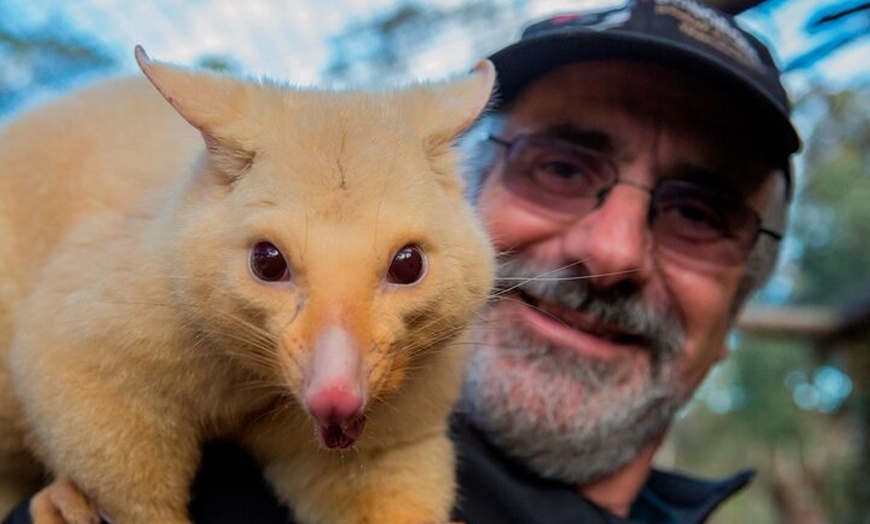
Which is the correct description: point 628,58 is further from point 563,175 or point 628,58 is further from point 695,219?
point 695,219

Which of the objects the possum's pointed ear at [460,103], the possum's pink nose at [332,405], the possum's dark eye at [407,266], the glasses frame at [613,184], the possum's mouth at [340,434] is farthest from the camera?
the glasses frame at [613,184]

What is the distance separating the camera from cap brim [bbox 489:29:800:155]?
8.77 feet

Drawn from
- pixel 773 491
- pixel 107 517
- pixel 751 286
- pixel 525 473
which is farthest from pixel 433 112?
pixel 773 491

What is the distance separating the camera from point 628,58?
2.79 meters

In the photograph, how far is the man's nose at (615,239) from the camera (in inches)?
105

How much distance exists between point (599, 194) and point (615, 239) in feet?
0.64

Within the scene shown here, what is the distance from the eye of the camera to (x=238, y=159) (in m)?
1.63

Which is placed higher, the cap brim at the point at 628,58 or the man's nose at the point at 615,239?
the cap brim at the point at 628,58

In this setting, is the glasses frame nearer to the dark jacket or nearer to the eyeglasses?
the eyeglasses

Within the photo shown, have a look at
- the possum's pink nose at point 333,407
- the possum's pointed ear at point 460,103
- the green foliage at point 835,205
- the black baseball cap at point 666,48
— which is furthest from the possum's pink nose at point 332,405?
the green foliage at point 835,205

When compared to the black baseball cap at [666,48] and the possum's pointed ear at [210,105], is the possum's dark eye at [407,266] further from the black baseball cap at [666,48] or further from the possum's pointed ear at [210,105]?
the black baseball cap at [666,48]

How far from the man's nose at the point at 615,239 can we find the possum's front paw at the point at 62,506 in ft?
4.83

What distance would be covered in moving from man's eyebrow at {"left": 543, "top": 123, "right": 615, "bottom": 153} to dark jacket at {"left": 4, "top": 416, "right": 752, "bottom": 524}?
969 millimetres

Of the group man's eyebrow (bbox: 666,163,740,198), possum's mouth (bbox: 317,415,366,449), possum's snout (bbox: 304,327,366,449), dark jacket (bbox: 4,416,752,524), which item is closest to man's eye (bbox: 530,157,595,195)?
man's eyebrow (bbox: 666,163,740,198)
